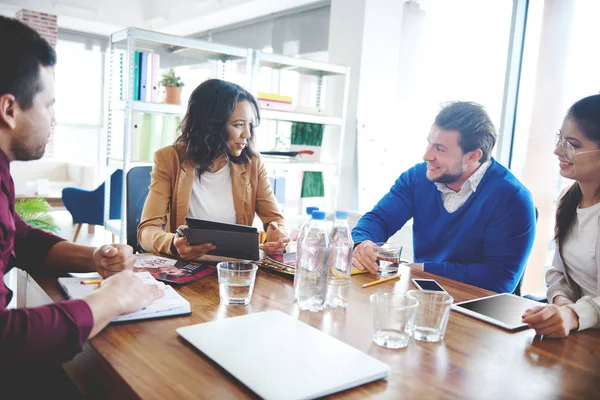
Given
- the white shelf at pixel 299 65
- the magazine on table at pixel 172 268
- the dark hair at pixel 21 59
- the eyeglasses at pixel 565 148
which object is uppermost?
the white shelf at pixel 299 65

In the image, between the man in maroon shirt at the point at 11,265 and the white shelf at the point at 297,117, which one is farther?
the white shelf at the point at 297,117

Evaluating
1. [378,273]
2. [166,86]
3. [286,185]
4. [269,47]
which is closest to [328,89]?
[286,185]

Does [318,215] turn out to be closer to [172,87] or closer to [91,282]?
[91,282]

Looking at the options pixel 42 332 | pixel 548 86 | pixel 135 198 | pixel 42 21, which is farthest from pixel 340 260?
pixel 42 21

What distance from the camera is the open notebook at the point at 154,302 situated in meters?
1.05

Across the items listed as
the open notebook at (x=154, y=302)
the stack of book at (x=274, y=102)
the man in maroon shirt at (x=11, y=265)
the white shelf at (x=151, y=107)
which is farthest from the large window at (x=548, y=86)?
the man in maroon shirt at (x=11, y=265)

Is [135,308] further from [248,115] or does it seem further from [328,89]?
[328,89]

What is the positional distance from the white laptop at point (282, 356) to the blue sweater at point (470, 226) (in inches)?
36.3

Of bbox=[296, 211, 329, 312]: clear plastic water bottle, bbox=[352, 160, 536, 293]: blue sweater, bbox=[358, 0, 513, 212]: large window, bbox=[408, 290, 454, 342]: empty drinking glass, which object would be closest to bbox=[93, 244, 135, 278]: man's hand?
bbox=[296, 211, 329, 312]: clear plastic water bottle

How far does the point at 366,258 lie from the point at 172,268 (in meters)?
0.59

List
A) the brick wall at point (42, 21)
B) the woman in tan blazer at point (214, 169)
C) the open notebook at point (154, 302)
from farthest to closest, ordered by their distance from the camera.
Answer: the brick wall at point (42, 21) → the woman in tan blazer at point (214, 169) → the open notebook at point (154, 302)

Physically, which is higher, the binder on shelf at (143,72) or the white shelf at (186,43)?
the white shelf at (186,43)

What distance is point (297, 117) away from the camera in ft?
13.0

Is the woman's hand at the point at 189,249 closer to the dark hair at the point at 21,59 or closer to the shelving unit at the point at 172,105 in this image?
the dark hair at the point at 21,59
